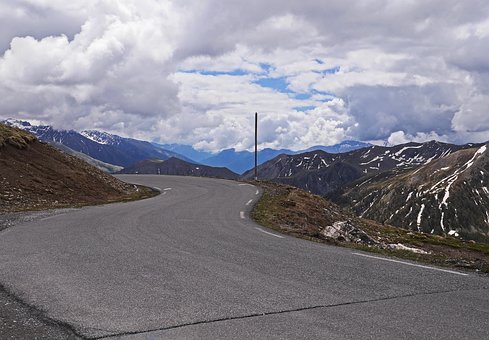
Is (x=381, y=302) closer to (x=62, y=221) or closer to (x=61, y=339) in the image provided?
(x=61, y=339)

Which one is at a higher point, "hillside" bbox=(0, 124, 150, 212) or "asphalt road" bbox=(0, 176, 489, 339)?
"hillside" bbox=(0, 124, 150, 212)

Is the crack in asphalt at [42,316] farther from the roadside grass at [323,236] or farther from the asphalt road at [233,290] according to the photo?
the roadside grass at [323,236]

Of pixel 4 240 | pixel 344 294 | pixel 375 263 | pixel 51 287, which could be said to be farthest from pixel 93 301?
pixel 4 240

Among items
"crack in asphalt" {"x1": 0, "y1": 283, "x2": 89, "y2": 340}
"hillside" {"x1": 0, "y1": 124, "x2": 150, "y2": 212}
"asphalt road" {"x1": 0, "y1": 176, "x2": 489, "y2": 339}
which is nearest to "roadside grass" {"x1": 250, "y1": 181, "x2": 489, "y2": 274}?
"asphalt road" {"x1": 0, "y1": 176, "x2": 489, "y2": 339}

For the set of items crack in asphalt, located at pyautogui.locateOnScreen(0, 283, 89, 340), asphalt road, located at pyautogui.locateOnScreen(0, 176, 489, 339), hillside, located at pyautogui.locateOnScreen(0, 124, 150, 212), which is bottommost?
crack in asphalt, located at pyautogui.locateOnScreen(0, 283, 89, 340)

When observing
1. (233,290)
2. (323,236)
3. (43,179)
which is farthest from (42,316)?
(43,179)

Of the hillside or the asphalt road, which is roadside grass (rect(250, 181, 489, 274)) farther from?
the hillside

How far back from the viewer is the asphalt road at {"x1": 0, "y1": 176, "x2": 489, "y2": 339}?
20.7 feet

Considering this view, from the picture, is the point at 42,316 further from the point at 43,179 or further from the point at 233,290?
the point at 43,179

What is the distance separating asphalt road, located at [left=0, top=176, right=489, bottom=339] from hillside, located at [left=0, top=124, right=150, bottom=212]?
15.7m

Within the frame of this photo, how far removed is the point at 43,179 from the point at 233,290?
28.4 metres

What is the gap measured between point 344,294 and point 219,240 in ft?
21.4

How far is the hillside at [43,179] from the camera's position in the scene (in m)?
28.6

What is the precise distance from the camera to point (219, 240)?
45.9ft
